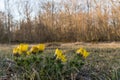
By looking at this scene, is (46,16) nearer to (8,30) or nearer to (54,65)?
(8,30)

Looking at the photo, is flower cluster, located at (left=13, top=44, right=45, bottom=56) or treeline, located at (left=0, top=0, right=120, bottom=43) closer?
flower cluster, located at (left=13, top=44, right=45, bottom=56)

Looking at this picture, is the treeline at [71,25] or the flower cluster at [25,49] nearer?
the flower cluster at [25,49]

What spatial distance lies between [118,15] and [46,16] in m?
5.75

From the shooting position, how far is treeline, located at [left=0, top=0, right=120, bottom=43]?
64.3 feet

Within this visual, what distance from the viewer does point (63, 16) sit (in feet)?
66.9

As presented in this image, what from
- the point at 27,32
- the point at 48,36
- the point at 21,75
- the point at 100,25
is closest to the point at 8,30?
the point at 27,32

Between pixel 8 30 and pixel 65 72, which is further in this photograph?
pixel 8 30

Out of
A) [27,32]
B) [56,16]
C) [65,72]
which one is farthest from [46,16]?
[65,72]

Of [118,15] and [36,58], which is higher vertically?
[118,15]

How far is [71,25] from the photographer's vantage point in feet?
65.4

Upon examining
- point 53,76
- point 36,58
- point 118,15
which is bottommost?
point 53,76

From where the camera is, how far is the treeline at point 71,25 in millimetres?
19609

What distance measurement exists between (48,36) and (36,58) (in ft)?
60.3

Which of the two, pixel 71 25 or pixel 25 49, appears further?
pixel 71 25
